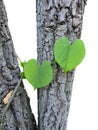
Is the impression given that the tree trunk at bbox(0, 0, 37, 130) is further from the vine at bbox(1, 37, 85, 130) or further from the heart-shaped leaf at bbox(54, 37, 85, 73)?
the heart-shaped leaf at bbox(54, 37, 85, 73)

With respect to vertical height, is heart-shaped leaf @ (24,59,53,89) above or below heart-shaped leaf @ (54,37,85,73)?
below

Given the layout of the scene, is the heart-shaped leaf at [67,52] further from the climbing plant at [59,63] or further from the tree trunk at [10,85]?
the tree trunk at [10,85]

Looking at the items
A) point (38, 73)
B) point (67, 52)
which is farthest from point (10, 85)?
point (67, 52)

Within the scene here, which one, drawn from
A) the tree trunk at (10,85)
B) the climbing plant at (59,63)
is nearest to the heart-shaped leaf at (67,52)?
the climbing plant at (59,63)

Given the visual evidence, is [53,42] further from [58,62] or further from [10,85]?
[10,85]

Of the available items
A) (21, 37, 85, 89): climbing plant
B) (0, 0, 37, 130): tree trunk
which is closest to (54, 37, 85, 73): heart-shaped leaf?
(21, 37, 85, 89): climbing plant
